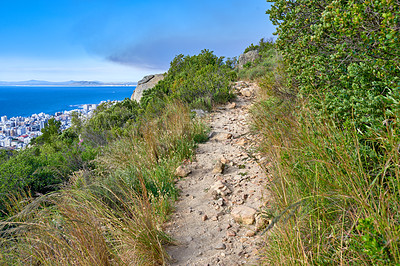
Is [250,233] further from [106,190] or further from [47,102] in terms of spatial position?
[47,102]

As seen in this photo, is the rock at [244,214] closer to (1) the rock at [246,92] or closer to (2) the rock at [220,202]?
(2) the rock at [220,202]

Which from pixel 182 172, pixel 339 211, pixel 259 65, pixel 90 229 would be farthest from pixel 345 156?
pixel 259 65

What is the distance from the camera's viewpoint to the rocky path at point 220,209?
8.35 ft

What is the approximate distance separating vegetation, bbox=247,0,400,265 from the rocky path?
421mm

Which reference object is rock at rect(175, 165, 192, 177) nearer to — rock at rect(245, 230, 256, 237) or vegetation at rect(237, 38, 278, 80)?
rock at rect(245, 230, 256, 237)

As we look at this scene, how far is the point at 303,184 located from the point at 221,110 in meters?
6.71

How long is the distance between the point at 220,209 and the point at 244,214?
0.47m

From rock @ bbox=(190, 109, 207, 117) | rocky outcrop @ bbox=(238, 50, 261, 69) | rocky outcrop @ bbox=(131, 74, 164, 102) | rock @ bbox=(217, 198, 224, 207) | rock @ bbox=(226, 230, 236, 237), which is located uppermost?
rocky outcrop @ bbox=(238, 50, 261, 69)

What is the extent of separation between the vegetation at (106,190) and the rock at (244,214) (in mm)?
793

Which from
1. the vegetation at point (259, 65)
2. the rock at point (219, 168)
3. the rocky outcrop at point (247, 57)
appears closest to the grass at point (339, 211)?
the rock at point (219, 168)

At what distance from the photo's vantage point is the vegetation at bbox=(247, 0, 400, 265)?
159cm

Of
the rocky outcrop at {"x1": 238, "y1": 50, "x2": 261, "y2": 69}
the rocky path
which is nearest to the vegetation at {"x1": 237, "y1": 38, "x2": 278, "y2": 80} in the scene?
the rocky outcrop at {"x1": 238, "y1": 50, "x2": 261, "y2": 69}

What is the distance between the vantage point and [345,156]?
82.0 inches

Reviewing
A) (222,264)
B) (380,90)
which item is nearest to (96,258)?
(222,264)
